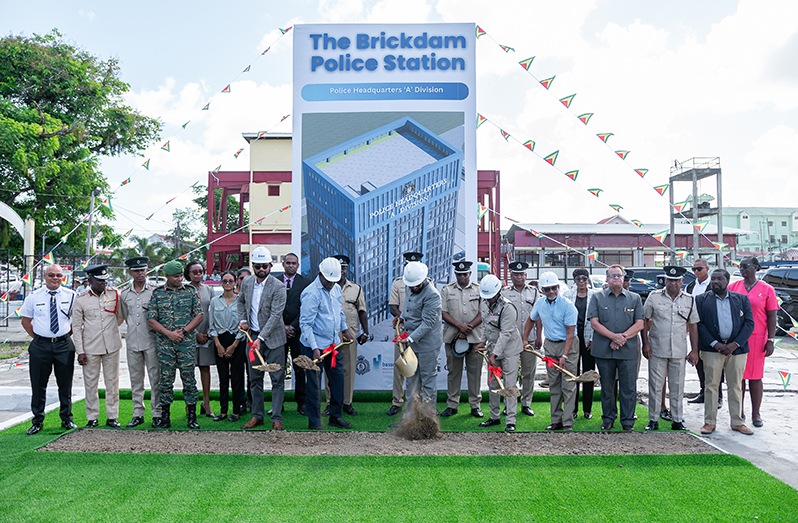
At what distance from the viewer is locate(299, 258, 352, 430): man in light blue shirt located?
5.38 m

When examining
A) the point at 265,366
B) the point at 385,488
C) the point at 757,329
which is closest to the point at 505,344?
the point at 385,488

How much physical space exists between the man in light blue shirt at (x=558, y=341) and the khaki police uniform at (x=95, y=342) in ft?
14.7

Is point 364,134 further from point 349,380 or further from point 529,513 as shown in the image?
point 529,513

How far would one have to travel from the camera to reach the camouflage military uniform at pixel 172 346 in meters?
5.50

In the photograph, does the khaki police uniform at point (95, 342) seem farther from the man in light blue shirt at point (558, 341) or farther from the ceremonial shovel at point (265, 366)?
the man in light blue shirt at point (558, 341)

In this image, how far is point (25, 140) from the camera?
17719 mm

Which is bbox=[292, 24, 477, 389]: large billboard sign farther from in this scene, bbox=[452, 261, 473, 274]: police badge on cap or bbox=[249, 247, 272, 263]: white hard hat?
bbox=[249, 247, 272, 263]: white hard hat

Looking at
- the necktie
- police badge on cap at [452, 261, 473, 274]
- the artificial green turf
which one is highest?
police badge on cap at [452, 261, 473, 274]

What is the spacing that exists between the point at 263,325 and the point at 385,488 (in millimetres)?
2399

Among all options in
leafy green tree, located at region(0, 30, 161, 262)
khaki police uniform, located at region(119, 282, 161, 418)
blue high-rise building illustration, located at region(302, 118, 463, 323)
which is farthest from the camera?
leafy green tree, located at region(0, 30, 161, 262)

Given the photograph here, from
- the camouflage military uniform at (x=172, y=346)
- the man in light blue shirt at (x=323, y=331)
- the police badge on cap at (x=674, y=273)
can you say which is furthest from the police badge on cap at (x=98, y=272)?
the police badge on cap at (x=674, y=273)

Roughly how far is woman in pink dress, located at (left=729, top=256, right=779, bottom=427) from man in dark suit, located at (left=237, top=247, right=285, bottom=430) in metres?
5.03

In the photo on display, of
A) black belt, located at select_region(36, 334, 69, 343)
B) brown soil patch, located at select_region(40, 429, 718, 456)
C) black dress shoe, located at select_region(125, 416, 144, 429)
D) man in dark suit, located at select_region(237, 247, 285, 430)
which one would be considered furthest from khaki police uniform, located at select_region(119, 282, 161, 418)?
man in dark suit, located at select_region(237, 247, 285, 430)

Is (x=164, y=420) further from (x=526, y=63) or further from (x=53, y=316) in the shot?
(x=526, y=63)
